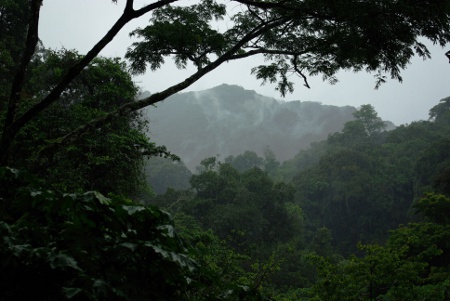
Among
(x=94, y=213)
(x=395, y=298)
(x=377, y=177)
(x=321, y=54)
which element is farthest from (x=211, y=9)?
(x=377, y=177)

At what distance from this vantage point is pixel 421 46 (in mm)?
5074

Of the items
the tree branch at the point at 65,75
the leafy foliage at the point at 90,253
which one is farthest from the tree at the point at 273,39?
the leafy foliage at the point at 90,253

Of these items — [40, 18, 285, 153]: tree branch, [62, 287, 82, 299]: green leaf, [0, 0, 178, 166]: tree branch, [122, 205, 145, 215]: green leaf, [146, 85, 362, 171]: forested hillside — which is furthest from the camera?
[146, 85, 362, 171]: forested hillside

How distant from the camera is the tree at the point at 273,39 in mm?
3832

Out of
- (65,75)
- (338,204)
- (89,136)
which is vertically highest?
(89,136)

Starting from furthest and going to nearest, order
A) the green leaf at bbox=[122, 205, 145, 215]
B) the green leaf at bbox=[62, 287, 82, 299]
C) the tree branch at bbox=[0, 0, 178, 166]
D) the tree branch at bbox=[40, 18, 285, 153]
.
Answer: the tree branch at bbox=[40, 18, 285, 153]
the tree branch at bbox=[0, 0, 178, 166]
the green leaf at bbox=[122, 205, 145, 215]
the green leaf at bbox=[62, 287, 82, 299]

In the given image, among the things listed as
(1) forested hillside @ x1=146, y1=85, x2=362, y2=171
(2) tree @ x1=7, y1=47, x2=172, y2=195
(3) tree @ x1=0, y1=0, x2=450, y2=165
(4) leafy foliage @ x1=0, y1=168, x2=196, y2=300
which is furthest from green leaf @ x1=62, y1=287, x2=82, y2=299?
(1) forested hillside @ x1=146, y1=85, x2=362, y2=171

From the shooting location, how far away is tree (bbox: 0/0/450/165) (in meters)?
3.83

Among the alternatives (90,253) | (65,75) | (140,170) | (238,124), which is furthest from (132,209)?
(238,124)

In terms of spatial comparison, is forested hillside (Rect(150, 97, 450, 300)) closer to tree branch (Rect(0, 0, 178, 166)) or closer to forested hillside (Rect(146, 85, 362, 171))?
tree branch (Rect(0, 0, 178, 166))

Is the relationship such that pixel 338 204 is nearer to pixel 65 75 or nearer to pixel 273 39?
pixel 273 39

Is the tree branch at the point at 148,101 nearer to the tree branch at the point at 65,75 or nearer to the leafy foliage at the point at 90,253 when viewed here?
the tree branch at the point at 65,75

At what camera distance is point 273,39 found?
20.9 ft

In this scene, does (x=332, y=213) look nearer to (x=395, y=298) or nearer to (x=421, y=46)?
(x=395, y=298)
